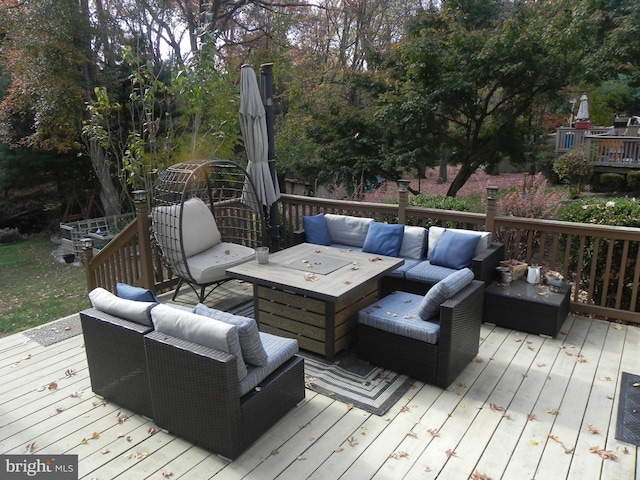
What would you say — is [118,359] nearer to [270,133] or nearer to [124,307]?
[124,307]

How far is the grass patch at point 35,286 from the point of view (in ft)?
21.8

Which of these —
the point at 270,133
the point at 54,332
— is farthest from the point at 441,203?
the point at 54,332

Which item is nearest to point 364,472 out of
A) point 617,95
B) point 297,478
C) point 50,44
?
point 297,478

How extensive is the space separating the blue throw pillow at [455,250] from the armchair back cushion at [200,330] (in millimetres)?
2583

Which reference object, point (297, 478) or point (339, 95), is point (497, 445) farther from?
point (339, 95)

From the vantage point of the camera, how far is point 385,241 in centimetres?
490

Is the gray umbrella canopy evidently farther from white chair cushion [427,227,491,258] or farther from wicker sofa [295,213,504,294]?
white chair cushion [427,227,491,258]

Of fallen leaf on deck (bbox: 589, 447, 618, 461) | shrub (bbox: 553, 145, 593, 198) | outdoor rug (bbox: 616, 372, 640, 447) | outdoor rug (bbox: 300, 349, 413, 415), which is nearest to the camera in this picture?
fallen leaf on deck (bbox: 589, 447, 618, 461)

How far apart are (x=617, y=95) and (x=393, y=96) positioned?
1184 centimetres

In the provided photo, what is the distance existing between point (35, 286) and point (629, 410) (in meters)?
9.68

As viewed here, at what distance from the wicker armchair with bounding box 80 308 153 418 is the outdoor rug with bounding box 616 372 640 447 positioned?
294 centimetres

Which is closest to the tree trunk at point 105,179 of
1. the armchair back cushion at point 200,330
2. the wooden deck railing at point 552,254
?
the wooden deck railing at point 552,254

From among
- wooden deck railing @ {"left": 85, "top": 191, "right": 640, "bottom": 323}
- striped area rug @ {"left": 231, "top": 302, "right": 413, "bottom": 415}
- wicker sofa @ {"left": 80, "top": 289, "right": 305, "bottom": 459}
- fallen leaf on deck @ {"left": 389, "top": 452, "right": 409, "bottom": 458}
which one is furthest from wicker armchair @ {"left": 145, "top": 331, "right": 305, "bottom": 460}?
wooden deck railing @ {"left": 85, "top": 191, "right": 640, "bottom": 323}

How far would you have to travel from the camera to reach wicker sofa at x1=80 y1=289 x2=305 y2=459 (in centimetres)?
248
